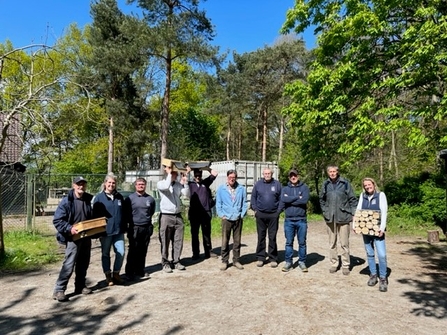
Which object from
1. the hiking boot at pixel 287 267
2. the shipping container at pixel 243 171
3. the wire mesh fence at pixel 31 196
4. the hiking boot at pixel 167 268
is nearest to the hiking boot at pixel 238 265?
the hiking boot at pixel 287 267

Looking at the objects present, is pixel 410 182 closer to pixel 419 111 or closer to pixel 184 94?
pixel 419 111

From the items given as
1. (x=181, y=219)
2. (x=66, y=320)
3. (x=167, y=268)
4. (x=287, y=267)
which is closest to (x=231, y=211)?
(x=181, y=219)

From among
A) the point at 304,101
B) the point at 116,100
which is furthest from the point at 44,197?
Answer: the point at 304,101

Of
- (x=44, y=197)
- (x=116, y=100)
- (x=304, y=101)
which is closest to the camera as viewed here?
(x=304, y=101)

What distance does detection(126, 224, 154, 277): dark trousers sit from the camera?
5.82 m

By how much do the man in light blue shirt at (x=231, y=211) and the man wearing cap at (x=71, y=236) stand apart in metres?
2.37

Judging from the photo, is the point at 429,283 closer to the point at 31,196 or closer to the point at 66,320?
the point at 66,320

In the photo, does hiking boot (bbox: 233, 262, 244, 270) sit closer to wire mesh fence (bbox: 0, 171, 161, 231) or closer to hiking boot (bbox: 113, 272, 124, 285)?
hiking boot (bbox: 113, 272, 124, 285)

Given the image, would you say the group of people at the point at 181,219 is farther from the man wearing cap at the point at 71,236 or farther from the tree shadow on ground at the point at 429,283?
the tree shadow on ground at the point at 429,283

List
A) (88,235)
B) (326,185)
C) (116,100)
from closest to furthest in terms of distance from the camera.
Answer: (88,235) → (326,185) → (116,100)

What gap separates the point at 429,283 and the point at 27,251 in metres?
7.44

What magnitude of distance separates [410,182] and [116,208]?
35.8 ft

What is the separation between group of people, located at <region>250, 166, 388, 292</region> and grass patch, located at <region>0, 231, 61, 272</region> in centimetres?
418

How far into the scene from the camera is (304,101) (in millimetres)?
12461
